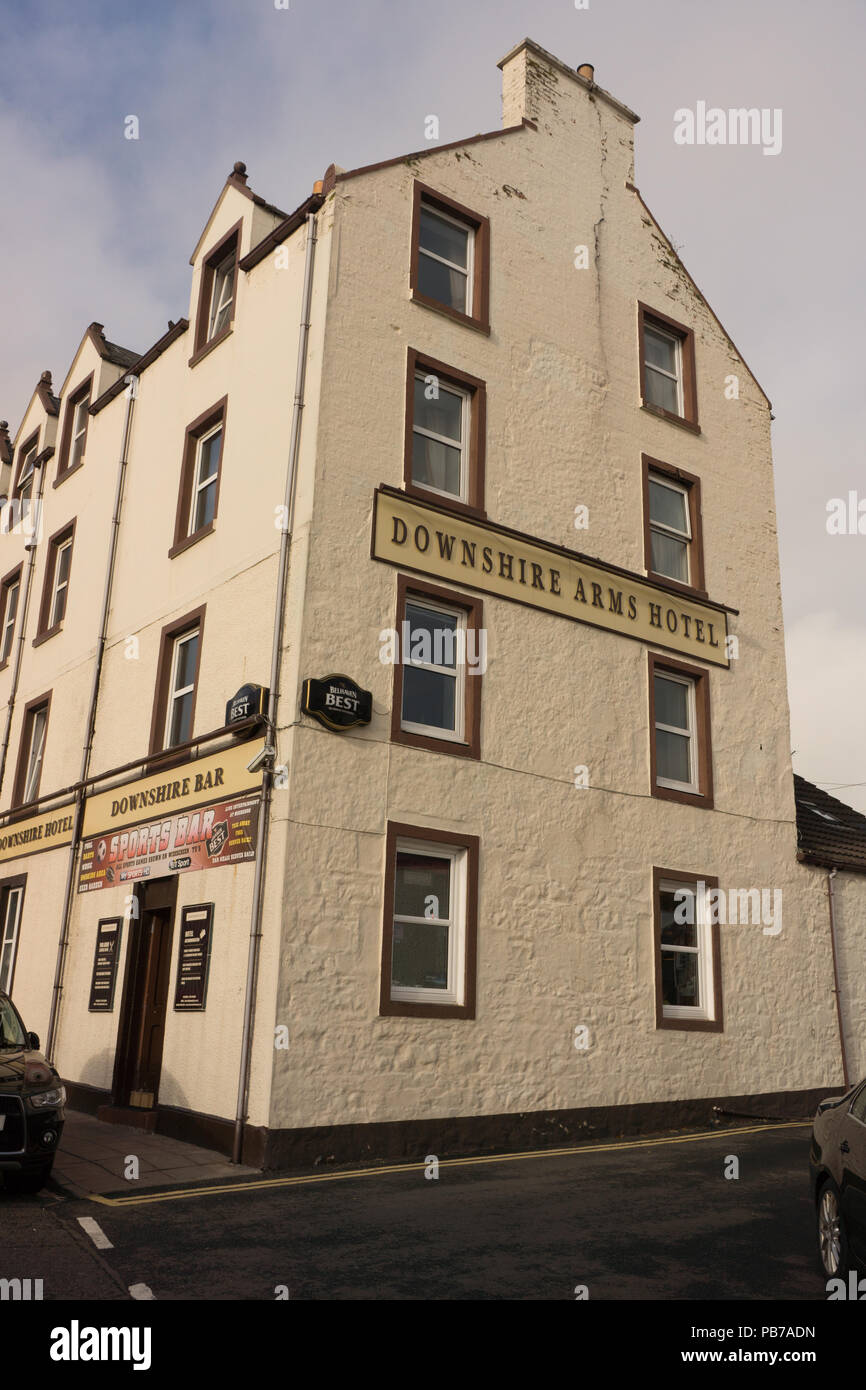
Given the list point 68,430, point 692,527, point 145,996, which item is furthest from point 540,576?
point 68,430

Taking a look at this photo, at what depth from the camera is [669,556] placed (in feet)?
59.5

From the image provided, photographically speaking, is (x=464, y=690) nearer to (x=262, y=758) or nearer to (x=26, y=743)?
(x=262, y=758)

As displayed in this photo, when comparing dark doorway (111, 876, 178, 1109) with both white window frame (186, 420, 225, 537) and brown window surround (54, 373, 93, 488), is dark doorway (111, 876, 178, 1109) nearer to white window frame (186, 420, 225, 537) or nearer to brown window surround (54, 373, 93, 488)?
white window frame (186, 420, 225, 537)

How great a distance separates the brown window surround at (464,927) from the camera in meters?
12.8

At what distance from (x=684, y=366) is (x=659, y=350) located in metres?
0.52

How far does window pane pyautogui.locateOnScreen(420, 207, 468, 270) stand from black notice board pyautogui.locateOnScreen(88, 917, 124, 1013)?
10.5 m

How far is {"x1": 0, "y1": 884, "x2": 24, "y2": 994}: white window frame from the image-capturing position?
752 inches

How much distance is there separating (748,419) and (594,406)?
4.19 meters

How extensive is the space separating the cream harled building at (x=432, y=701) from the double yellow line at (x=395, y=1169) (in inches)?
17.6

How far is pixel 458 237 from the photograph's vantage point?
16.8 metres

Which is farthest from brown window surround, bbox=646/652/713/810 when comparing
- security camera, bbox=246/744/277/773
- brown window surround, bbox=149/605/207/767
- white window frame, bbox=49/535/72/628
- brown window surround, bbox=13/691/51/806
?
white window frame, bbox=49/535/72/628

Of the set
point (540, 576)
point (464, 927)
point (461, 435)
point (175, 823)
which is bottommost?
point (464, 927)
